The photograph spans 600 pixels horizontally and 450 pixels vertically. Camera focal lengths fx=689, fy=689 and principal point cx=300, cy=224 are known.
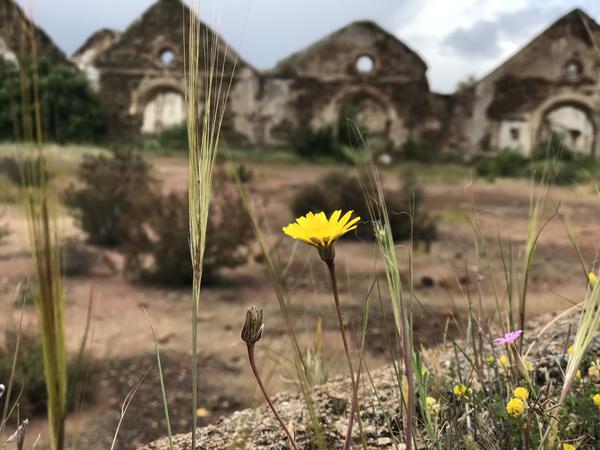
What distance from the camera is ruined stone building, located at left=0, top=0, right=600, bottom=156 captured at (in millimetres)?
19688

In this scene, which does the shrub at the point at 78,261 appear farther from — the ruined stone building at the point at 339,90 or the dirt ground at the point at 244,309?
the ruined stone building at the point at 339,90

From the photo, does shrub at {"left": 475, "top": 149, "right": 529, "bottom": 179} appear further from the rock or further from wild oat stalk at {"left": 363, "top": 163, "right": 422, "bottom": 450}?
wild oat stalk at {"left": 363, "top": 163, "right": 422, "bottom": 450}

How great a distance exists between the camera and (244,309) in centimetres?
532

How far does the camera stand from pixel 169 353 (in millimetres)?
4254

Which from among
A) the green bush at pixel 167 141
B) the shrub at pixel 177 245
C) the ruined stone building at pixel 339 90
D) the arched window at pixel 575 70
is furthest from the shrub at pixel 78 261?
the arched window at pixel 575 70

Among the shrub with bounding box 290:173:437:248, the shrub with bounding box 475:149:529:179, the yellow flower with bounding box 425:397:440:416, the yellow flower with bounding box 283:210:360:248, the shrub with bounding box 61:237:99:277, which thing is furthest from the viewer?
the shrub with bounding box 475:149:529:179

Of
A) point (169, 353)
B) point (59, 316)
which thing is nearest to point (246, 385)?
point (169, 353)

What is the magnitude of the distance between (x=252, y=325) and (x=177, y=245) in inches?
220

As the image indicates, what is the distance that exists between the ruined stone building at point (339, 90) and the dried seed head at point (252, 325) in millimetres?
19002

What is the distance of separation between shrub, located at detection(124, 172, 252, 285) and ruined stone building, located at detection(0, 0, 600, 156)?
43.5ft

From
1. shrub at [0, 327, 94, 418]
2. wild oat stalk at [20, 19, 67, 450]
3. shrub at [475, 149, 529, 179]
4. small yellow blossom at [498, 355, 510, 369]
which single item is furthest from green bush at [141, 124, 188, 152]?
wild oat stalk at [20, 19, 67, 450]

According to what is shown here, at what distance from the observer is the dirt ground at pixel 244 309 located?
10.4ft

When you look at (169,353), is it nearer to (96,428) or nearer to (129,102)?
(96,428)

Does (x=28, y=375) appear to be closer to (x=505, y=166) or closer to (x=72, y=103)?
(x=505, y=166)
